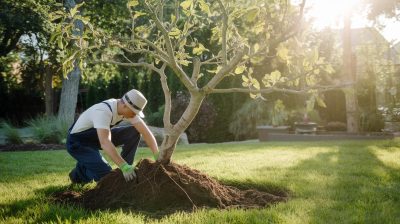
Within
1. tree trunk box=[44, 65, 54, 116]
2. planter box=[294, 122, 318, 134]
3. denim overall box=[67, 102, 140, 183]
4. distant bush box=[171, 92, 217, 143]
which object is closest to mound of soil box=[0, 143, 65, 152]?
distant bush box=[171, 92, 217, 143]

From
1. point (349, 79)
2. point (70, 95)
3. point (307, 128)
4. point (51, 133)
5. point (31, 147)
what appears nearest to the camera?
point (31, 147)

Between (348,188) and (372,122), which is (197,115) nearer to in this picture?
(372,122)

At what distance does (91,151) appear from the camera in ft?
15.0

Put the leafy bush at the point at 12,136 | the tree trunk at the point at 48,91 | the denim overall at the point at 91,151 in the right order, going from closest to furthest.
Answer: the denim overall at the point at 91,151 < the leafy bush at the point at 12,136 < the tree trunk at the point at 48,91

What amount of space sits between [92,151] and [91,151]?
0.01m

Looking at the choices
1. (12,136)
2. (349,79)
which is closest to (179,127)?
(12,136)

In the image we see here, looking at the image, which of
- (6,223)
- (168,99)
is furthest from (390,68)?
(6,223)

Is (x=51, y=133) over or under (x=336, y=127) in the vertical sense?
over

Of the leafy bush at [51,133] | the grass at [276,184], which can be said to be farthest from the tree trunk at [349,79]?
the leafy bush at [51,133]

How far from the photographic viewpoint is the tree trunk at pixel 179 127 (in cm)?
389

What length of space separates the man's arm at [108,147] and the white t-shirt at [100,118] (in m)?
0.06

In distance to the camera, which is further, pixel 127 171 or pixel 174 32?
pixel 174 32

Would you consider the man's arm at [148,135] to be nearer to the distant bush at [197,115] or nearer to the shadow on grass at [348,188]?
the shadow on grass at [348,188]

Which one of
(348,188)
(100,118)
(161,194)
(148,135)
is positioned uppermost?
(100,118)
